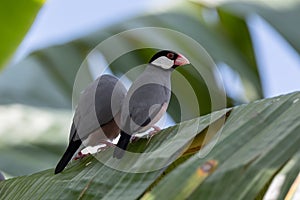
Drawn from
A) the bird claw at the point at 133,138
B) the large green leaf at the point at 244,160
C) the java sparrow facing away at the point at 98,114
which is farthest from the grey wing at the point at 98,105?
the large green leaf at the point at 244,160

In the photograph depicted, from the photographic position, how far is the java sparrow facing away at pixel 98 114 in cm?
170

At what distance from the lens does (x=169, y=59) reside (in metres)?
2.32

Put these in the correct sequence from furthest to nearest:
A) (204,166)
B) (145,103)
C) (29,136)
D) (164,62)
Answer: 1. (164,62)
2. (29,136)
3. (145,103)
4. (204,166)

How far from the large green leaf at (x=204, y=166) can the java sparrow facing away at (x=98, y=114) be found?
400mm

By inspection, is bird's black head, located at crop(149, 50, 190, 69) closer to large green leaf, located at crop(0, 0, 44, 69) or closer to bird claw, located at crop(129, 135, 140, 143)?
large green leaf, located at crop(0, 0, 44, 69)

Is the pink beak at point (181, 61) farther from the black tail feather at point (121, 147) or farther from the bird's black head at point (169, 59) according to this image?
the black tail feather at point (121, 147)

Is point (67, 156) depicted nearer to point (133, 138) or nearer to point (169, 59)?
point (133, 138)

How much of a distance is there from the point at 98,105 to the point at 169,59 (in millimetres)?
552

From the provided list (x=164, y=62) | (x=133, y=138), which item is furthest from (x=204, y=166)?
(x=164, y=62)

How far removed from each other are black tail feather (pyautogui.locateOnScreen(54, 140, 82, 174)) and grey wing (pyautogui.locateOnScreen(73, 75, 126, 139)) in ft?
0.09

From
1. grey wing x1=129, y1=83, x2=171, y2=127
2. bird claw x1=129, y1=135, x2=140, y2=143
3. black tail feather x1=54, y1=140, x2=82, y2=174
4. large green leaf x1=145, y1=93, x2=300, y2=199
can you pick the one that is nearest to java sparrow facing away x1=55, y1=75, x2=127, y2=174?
black tail feather x1=54, y1=140, x2=82, y2=174

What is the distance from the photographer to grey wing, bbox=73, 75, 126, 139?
1.73 meters

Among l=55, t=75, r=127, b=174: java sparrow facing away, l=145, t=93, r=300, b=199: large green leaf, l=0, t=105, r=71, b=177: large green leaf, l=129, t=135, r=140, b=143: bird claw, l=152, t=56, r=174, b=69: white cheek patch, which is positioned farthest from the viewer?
l=152, t=56, r=174, b=69: white cheek patch

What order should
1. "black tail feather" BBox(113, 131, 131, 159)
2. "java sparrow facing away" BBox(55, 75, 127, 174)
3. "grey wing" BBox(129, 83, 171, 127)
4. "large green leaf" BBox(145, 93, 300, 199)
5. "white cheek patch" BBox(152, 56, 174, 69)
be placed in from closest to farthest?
"large green leaf" BBox(145, 93, 300, 199) → "black tail feather" BBox(113, 131, 131, 159) → "grey wing" BBox(129, 83, 171, 127) → "java sparrow facing away" BBox(55, 75, 127, 174) → "white cheek patch" BBox(152, 56, 174, 69)
